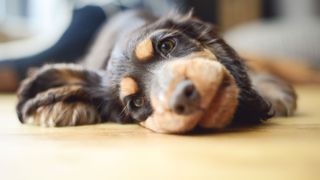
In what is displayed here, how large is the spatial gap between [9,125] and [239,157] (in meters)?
0.93

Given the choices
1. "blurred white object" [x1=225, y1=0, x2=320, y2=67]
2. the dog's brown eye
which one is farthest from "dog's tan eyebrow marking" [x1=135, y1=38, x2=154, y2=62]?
"blurred white object" [x1=225, y1=0, x2=320, y2=67]

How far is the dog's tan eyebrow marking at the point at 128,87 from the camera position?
1703 mm

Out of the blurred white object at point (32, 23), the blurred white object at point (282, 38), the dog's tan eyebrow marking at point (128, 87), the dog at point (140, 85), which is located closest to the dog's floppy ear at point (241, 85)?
the dog at point (140, 85)

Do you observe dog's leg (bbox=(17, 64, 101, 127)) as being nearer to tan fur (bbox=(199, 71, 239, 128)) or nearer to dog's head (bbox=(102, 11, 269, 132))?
dog's head (bbox=(102, 11, 269, 132))

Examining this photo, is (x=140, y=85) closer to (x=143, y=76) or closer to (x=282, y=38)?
(x=143, y=76)

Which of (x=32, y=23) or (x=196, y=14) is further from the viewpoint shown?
(x=196, y=14)

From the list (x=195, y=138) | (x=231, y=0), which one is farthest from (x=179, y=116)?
(x=231, y=0)

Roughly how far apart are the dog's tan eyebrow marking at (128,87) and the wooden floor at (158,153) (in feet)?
0.36

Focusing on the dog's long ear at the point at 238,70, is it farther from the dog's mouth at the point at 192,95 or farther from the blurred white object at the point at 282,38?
the blurred white object at the point at 282,38

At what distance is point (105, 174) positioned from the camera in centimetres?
114

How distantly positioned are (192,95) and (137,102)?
32 cm

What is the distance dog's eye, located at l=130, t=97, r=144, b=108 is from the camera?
1691mm

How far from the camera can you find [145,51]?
5.64 feet

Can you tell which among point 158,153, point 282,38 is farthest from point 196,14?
point 158,153
